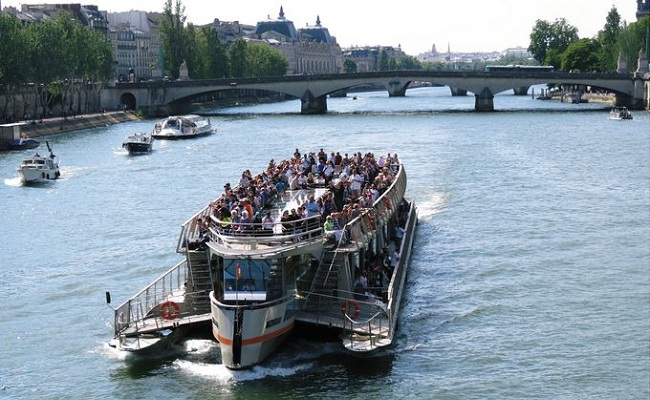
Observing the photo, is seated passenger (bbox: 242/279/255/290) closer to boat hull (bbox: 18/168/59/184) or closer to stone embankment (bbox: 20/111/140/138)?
boat hull (bbox: 18/168/59/184)

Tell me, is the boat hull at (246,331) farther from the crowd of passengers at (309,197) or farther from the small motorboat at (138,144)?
the small motorboat at (138,144)

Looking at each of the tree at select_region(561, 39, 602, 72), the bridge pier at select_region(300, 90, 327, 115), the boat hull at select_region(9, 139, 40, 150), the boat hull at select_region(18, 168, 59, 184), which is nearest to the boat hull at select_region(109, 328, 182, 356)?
the boat hull at select_region(18, 168, 59, 184)

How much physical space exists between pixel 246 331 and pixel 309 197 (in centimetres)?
472

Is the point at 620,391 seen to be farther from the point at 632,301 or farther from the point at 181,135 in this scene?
the point at 181,135

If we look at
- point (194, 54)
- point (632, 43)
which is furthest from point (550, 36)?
point (194, 54)

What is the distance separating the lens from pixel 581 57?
140m

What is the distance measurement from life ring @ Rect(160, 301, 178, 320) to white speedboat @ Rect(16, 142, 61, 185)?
98.8 ft

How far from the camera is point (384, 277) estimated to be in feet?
83.4

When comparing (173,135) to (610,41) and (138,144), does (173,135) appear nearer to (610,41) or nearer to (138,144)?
(138,144)

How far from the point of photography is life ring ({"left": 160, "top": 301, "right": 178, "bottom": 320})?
74.5 ft

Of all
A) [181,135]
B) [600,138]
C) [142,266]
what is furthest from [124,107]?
[142,266]

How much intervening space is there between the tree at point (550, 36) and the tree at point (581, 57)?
68.0 ft

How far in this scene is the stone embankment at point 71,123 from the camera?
7844 centimetres

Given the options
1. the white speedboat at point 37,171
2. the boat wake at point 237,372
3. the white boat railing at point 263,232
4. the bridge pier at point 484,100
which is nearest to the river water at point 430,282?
the boat wake at point 237,372
